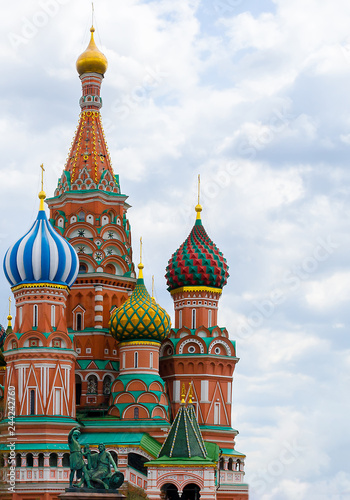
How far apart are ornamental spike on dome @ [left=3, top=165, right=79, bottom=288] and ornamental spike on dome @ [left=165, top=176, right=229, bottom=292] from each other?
6.61 m

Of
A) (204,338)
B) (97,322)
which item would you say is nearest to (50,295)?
(97,322)

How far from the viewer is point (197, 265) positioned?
58.1 m

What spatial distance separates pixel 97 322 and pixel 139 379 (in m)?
4.56

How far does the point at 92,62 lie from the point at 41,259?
12874 millimetres

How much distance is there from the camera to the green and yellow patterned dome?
2135 inches

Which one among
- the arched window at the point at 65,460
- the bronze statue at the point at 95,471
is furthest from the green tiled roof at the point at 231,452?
the bronze statue at the point at 95,471

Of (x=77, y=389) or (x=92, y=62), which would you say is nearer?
(x=77, y=389)

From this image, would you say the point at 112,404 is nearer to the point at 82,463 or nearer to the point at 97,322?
the point at 97,322

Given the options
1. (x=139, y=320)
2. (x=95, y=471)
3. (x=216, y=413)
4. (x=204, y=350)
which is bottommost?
(x=95, y=471)

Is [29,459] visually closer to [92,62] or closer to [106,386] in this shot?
[106,386]

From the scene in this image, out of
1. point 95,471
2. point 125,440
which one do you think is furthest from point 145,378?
point 95,471

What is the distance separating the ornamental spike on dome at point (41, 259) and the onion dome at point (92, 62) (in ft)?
34.6

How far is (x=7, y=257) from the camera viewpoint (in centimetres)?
5334

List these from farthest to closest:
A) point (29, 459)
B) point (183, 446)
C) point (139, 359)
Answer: point (139, 359) → point (29, 459) → point (183, 446)
